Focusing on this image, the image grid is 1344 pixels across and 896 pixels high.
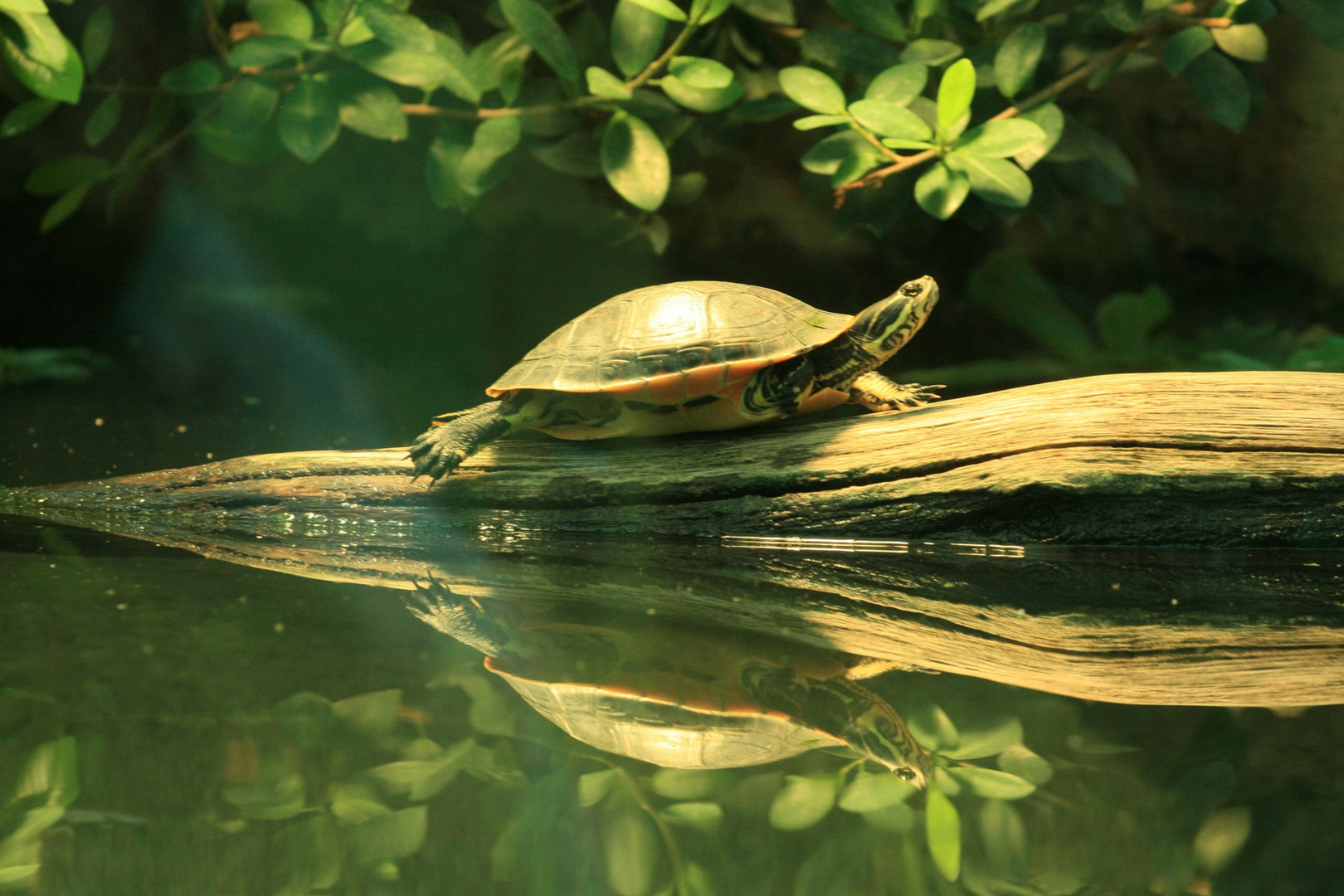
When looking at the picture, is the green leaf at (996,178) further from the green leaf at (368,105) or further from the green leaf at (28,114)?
the green leaf at (28,114)

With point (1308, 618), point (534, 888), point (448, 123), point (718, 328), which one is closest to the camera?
point (534, 888)

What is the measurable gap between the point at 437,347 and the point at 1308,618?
331 cm

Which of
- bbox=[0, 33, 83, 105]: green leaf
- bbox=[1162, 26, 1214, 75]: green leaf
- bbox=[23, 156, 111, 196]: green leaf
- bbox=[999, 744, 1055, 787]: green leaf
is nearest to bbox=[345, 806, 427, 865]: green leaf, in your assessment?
bbox=[999, 744, 1055, 787]: green leaf

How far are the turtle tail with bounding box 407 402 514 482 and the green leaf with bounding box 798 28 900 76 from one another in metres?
1.45

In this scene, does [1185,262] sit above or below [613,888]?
above

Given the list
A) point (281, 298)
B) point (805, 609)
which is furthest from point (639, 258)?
point (805, 609)

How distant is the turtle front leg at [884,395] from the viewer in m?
2.17

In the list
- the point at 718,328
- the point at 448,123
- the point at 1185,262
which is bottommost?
the point at 718,328

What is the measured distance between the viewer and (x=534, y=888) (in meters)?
0.71

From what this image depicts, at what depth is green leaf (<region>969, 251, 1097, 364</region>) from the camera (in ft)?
12.2

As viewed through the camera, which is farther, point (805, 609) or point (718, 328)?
point (718, 328)

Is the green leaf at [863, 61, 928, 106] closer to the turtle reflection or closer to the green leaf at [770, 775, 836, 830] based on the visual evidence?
the turtle reflection

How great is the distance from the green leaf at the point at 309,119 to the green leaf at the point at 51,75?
46cm

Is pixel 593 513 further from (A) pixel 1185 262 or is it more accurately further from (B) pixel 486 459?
(A) pixel 1185 262
